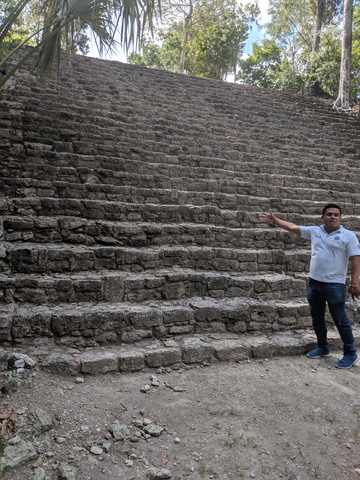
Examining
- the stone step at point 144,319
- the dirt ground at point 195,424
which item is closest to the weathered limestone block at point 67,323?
the stone step at point 144,319

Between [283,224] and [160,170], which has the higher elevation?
[160,170]

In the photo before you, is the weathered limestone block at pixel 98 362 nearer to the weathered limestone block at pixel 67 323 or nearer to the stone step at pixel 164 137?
the weathered limestone block at pixel 67 323

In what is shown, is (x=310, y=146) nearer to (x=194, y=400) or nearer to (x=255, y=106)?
(x=255, y=106)

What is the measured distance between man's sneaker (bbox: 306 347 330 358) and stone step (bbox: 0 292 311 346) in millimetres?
429

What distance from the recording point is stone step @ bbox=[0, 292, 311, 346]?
2.98 meters

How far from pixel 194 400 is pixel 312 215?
13.2 feet

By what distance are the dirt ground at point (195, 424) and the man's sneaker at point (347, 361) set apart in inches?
6.5

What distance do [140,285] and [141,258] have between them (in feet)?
1.33

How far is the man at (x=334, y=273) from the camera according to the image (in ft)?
10.5

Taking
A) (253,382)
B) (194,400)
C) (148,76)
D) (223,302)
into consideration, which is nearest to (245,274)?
(223,302)

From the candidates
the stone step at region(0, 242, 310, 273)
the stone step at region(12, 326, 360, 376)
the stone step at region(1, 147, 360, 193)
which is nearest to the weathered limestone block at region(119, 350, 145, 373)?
the stone step at region(12, 326, 360, 376)

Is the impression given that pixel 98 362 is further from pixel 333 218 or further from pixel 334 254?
pixel 333 218

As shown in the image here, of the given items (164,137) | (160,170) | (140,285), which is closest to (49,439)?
(140,285)

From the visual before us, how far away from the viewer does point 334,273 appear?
3229 millimetres
